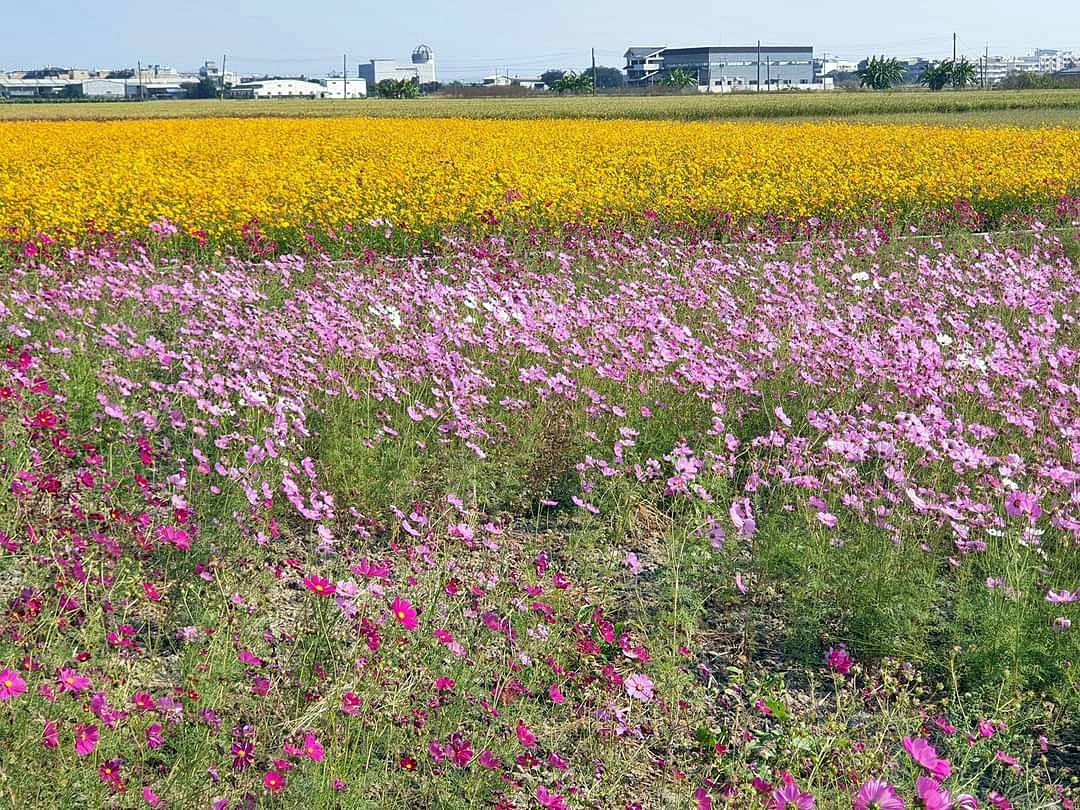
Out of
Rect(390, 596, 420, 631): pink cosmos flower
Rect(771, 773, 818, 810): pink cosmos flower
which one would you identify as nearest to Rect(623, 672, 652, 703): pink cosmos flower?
Rect(390, 596, 420, 631): pink cosmos flower

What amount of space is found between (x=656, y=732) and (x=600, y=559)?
1224 mm

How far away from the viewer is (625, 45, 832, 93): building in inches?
5886

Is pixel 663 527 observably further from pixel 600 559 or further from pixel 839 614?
pixel 839 614

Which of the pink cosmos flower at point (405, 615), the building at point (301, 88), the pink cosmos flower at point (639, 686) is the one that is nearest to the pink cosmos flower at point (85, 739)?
the pink cosmos flower at point (405, 615)

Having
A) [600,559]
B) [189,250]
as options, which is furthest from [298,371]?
[189,250]

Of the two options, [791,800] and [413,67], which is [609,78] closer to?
[413,67]

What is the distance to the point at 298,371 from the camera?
16.0 feet

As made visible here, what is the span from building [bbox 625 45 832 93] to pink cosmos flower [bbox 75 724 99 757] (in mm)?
145694

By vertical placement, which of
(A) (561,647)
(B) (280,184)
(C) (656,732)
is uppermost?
(B) (280,184)

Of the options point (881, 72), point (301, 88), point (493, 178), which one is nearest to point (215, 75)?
point (301, 88)

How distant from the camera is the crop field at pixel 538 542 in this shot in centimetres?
275

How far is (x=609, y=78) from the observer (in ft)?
452

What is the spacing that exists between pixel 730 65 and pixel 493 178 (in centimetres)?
15051

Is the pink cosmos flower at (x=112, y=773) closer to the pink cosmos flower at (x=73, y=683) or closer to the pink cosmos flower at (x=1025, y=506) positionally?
the pink cosmos flower at (x=73, y=683)
